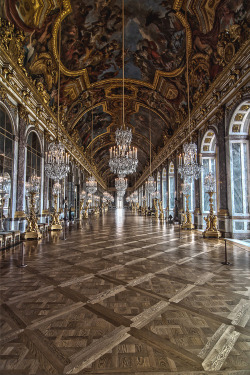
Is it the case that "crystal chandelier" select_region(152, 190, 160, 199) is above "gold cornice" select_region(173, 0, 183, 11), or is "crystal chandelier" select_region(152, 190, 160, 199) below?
below

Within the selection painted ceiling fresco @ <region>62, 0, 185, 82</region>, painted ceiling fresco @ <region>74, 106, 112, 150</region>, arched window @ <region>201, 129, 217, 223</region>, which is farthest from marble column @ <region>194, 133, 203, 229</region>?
painted ceiling fresco @ <region>74, 106, 112, 150</region>

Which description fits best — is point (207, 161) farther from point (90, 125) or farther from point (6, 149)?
point (90, 125)

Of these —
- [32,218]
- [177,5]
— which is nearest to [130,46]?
[177,5]

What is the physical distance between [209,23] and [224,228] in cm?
766

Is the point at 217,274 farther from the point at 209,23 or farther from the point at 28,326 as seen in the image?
the point at 209,23

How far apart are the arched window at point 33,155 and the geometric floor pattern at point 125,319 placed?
6020 mm

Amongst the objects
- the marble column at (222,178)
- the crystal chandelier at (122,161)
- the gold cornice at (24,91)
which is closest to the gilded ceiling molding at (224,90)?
the marble column at (222,178)

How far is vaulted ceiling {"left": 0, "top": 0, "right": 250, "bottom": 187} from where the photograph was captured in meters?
7.43

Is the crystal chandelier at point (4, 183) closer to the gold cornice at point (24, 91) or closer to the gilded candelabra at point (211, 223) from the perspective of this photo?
the gold cornice at point (24, 91)

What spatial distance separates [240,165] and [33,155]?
29.5 ft

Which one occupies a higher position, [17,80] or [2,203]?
[17,80]

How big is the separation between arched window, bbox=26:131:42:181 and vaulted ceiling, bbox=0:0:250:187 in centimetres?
249

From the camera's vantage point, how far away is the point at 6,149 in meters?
7.45

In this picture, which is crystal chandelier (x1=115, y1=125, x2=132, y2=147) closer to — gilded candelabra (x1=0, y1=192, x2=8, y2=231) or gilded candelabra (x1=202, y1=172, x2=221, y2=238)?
gilded candelabra (x1=202, y1=172, x2=221, y2=238)
